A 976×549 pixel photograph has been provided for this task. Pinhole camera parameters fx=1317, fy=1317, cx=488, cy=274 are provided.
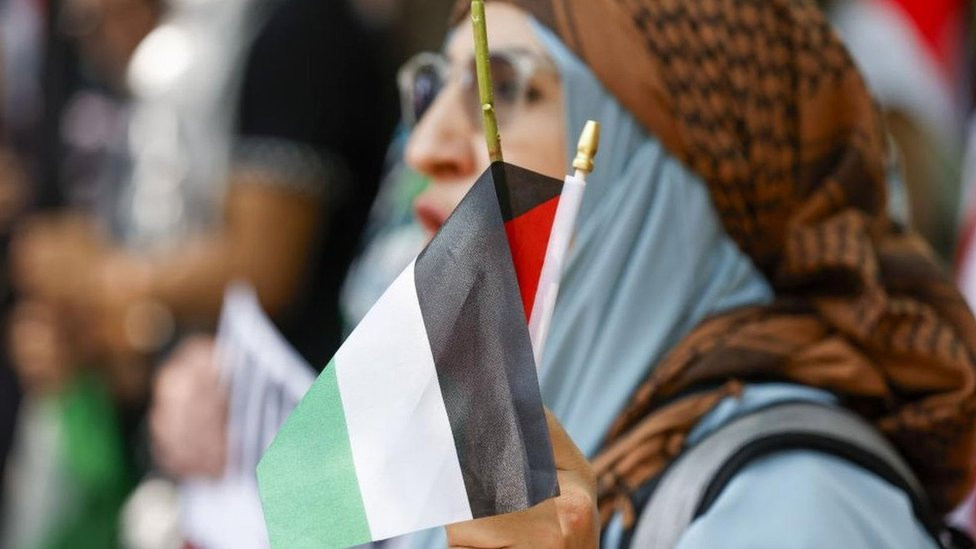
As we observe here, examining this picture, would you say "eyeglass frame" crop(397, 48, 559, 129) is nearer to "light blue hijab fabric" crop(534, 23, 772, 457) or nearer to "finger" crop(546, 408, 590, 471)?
"light blue hijab fabric" crop(534, 23, 772, 457)

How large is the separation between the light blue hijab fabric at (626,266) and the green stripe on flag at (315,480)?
566 mm

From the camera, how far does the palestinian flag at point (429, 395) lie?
1023mm

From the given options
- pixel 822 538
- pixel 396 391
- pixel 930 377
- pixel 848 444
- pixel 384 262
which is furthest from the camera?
pixel 384 262

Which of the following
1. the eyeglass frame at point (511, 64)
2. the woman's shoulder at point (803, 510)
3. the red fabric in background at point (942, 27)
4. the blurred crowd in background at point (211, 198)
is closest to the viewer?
the woman's shoulder at point (803, 510)

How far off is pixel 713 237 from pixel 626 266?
0.38 ft

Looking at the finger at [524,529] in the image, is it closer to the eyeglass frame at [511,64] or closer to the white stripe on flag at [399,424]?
the white stripe on flag at [399,424]

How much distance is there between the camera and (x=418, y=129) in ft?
5.68

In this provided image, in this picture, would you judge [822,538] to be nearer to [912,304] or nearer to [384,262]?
[912,304]

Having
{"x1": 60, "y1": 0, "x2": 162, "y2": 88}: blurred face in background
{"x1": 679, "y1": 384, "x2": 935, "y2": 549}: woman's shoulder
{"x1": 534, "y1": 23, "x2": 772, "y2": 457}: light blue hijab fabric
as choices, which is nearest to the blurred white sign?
{"x1": 534, "y1": 23, "x2": 772, "y2": 457}: light blue hijab fabric

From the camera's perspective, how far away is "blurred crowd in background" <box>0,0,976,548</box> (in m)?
2.71

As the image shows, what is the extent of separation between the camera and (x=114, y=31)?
10.5 feet

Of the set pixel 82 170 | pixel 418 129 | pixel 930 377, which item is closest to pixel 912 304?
pixel 930 377

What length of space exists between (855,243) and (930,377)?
6.9 inches

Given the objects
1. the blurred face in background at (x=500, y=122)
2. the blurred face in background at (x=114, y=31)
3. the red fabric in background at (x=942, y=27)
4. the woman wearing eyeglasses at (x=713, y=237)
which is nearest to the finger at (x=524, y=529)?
the woman wearing eyeglasses at (x=713, y=237)
